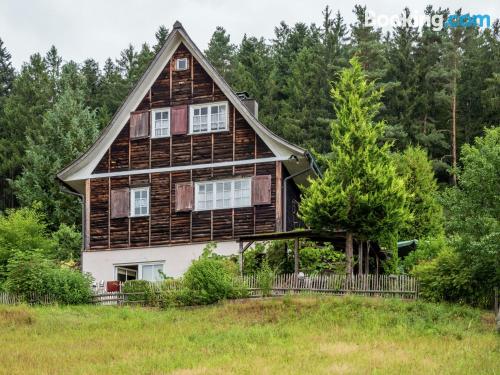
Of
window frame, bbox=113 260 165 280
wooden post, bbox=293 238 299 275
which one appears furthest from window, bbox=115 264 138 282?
wooden post, bbox=293 238 299 275

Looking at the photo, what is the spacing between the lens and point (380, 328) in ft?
93.9

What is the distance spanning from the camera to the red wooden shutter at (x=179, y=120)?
41.7m

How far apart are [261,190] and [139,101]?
22.5 ft

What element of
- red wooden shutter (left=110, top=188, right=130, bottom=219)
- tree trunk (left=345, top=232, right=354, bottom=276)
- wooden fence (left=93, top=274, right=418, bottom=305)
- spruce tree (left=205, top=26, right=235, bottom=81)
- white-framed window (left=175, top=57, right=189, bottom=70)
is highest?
spruce tree (left=205, top=26, right=235, bottom=81)

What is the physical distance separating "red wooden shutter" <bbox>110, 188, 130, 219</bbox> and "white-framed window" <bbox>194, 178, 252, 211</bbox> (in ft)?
9.89

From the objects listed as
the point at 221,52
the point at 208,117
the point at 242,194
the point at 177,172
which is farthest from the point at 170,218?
the point at 221,52

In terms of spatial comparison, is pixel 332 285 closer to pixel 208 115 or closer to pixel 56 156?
pixel 208 115

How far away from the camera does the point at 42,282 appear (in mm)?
35594

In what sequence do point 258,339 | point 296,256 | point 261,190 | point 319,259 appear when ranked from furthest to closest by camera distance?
1. point 261,190
2. point 319,259
3. point 296,256
4. point 258,339

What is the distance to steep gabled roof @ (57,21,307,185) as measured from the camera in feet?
A: 135

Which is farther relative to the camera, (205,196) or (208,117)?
(208,117)

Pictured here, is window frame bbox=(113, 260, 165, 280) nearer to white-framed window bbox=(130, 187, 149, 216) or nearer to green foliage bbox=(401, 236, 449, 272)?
white-framed window bbox=(130, 187, 149, 216)

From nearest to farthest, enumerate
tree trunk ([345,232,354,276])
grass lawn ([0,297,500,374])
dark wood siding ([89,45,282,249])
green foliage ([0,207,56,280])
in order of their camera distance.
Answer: grass lawn ([0,297,500,374]) → tree trunk ([345,232,354,276]) → dark wood siding ([89,45,282,249]) → green foliage ([0,207,56,280])

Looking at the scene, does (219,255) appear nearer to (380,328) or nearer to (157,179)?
(157,179)
